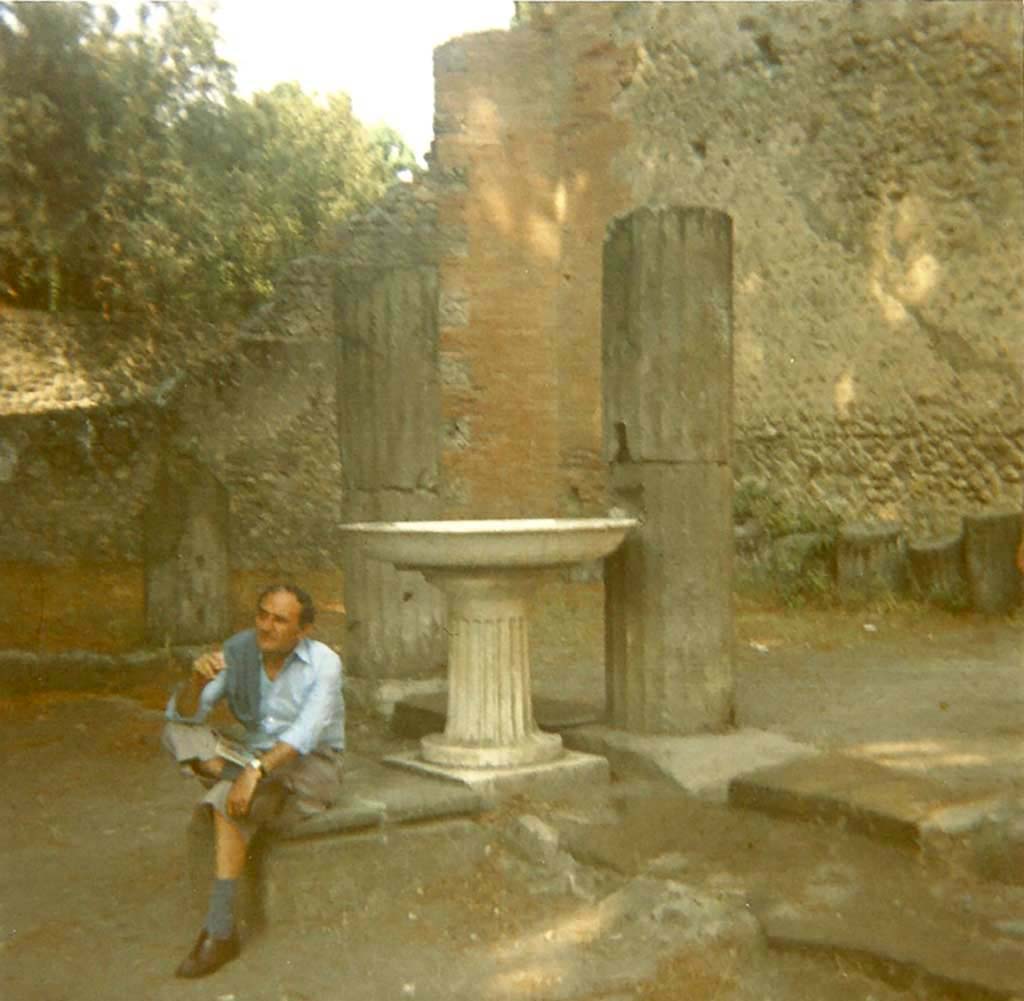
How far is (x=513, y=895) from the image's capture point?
4.26 metres

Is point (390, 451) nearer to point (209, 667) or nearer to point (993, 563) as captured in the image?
point (209, 667)

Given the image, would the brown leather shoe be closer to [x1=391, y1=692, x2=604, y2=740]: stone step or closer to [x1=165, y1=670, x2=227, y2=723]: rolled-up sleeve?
[x1=165, y1=670, x2=227, y2=723]: rolled-up sleeve

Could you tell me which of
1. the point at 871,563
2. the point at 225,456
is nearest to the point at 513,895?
the point at 871,563

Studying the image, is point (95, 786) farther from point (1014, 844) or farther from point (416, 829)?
point (1014, 844)

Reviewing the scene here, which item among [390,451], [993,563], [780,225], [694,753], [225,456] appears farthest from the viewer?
[225,456]

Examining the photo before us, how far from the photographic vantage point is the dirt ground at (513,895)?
11.7ft

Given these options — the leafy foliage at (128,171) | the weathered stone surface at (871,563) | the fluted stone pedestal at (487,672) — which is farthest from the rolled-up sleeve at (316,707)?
the leafy foliage at (128,171)

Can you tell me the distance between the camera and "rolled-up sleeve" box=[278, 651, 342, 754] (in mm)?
3975

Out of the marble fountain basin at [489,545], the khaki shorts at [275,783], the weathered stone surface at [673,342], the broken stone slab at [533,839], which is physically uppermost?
the weathered stone surface at [673,342]

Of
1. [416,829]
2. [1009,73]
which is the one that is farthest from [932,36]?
[416,829]

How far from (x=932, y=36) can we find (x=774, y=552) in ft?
15.6

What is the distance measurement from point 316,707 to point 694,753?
2.02 m

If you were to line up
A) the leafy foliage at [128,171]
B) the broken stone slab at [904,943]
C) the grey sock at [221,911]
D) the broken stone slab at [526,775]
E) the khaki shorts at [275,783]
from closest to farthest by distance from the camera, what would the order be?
the broken stone slab at [904,943] → the grey sock at [221,911] → the khaki shorts at [275,783] → the broken stone slab at [526,775] → the leafy foliage at [128,171]

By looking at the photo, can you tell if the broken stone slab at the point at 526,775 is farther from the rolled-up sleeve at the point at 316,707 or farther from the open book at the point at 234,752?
the open book at the point at 234,752
